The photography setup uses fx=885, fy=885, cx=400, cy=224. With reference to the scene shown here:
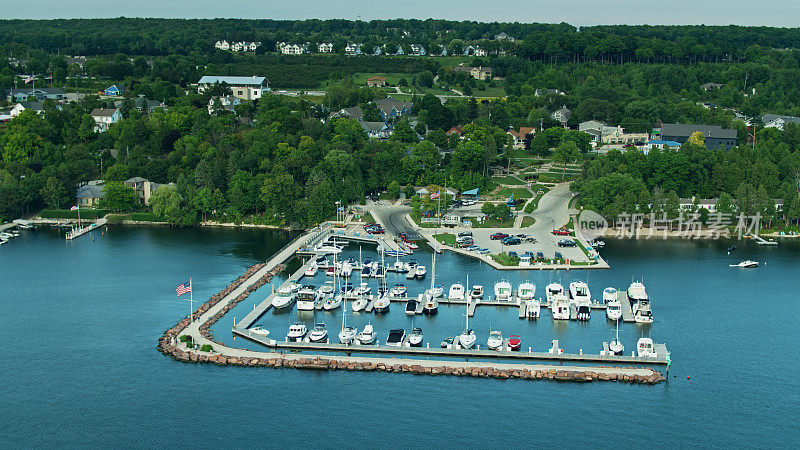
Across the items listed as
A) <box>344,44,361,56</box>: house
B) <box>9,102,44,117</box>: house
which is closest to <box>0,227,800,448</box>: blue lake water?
<box>9,102,44,117</box>: house

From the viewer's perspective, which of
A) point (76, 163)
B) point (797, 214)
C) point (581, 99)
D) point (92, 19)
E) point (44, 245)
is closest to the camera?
point (44, 245)

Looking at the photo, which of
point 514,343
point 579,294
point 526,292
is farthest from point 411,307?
point 579,294

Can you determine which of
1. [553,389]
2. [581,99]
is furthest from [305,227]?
[581,99]

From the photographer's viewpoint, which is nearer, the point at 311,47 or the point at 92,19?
the point at 311,47

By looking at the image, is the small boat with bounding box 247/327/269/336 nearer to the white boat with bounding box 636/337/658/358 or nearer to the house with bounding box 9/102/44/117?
the white boat with bounding box 636/337/658/358

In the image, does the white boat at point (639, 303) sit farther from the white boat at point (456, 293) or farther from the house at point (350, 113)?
the house at point (350, 113)

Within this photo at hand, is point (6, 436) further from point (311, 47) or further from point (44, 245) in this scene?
point (311, 47)

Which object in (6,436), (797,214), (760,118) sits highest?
(760,118)

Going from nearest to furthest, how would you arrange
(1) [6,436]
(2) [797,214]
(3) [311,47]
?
1. (1) [6,436]
2. (2) [797,214]
3. (3) [311,47]

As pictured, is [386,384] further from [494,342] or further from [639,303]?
[639,303]

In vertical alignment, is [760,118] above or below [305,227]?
above
